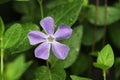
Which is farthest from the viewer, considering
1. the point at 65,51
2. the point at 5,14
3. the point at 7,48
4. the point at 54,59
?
the point at 5,14

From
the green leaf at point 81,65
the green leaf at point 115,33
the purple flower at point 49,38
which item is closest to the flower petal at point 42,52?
the purple flower at point 49,38

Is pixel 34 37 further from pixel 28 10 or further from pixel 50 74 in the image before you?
pixel 28 10

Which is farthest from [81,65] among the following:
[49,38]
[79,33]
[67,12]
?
[49,38]

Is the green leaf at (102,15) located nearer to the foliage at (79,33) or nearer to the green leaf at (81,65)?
the foliage at (79,33)

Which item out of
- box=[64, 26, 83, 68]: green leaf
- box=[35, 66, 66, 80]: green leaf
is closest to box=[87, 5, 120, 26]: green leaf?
box=[64, 26, 83, 68]: green leaf

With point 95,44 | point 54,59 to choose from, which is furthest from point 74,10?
point 95,44

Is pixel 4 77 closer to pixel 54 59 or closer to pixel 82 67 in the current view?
pixel 54 59
